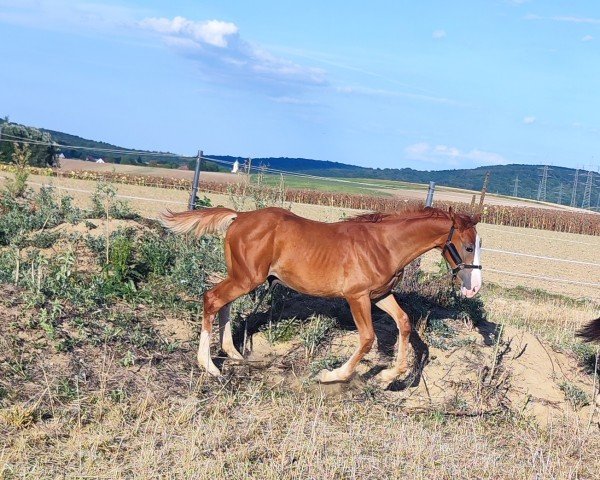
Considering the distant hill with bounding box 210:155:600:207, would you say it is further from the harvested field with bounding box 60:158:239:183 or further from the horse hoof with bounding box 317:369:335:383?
the horse hoof with bounding box 317:369:335:383

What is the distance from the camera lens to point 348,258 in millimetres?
7641

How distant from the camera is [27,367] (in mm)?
6730

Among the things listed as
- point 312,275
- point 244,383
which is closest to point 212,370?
point 244,383

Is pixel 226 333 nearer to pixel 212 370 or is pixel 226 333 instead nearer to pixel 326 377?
pixel 212 370

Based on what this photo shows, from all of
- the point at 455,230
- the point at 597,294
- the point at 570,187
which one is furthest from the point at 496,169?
the point at 455,230

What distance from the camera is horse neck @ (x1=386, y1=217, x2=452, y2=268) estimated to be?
7.61 m

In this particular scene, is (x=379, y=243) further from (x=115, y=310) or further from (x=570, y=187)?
(x=570, y=187)

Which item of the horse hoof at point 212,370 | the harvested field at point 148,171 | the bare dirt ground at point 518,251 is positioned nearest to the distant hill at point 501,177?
the harvested field at point 148,171

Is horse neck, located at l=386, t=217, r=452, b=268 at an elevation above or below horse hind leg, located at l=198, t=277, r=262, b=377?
above

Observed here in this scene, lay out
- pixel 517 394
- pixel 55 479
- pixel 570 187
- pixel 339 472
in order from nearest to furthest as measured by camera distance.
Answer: pixel 55 479
pixel 339 472
pixel 517 394
pixel 570 187

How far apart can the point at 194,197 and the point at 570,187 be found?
16363 cm

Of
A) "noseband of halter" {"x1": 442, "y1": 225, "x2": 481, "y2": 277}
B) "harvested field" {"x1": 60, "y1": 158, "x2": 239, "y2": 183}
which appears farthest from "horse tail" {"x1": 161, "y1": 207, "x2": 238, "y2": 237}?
"harvested field" {"x1": 60, "y1": 158, "x2": 239, "y2": 183}

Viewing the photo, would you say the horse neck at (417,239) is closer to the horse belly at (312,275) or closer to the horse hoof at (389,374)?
the horse belly at (312,275)

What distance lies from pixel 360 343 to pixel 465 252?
1313mm
